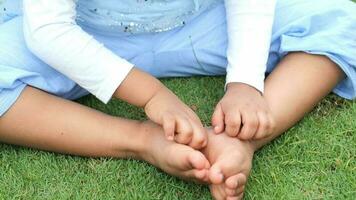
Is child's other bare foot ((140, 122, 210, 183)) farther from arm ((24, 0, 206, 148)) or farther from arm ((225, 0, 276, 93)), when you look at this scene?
arm ((225, 0, 276, 93))

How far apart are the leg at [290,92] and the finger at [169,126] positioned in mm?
80

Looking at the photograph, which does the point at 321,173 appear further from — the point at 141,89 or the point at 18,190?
the point at 18,190

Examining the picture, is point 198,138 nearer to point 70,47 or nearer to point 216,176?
point 216,176

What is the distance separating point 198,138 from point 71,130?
27cm

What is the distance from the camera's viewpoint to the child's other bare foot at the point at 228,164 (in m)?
1.21

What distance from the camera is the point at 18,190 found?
1.35 metres

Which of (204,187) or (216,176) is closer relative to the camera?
(216,176)

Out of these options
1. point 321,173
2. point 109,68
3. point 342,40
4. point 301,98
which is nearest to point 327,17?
point 342,40

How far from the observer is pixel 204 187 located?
52.1 inches

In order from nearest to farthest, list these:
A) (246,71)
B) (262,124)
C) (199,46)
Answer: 1. (262,124)
2. (246,71)
3. (199,46)

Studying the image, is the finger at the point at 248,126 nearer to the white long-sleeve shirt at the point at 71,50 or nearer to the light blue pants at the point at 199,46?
the white long-sleeve shirt at the point at 71,50

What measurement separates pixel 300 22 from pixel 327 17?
60 mm

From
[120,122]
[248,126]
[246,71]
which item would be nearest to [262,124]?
[248,126]

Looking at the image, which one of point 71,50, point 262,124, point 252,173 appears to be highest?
point 71,50
